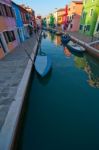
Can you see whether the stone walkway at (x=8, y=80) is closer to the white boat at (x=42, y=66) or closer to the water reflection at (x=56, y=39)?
the white boat at (x=42, y=66)

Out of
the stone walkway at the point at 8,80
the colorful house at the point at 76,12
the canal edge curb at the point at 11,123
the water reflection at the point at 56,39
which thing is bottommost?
the water reflection at the point at 56,39

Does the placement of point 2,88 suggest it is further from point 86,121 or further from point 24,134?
point 86,121

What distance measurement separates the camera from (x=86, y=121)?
362 inches

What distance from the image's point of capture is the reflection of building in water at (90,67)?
603 inches

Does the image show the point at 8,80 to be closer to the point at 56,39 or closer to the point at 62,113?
the point at 62,113

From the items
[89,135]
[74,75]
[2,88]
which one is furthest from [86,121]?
[74,75]

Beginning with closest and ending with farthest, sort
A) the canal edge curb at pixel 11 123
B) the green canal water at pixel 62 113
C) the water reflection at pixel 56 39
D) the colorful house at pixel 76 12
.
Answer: the canal edge curb at pixel 11 123, the green canal water at pixel 62 113, the water reflection at pixel 56 39, the colorful house at pixel 76 12

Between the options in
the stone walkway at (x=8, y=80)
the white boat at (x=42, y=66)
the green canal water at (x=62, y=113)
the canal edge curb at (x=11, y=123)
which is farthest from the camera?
the white boat at (x=42, y=66)

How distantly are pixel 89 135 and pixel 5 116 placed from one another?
13.8 feet

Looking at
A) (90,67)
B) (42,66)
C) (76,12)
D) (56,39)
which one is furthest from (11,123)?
(76,12)

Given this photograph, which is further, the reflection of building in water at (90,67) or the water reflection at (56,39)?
the water reflection at (56,39)

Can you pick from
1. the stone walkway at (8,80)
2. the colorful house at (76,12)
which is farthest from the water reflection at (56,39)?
the stone walkway at (8,80)

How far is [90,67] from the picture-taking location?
19797mm

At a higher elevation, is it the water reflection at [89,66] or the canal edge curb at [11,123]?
the canal edge curb at [11,123]
